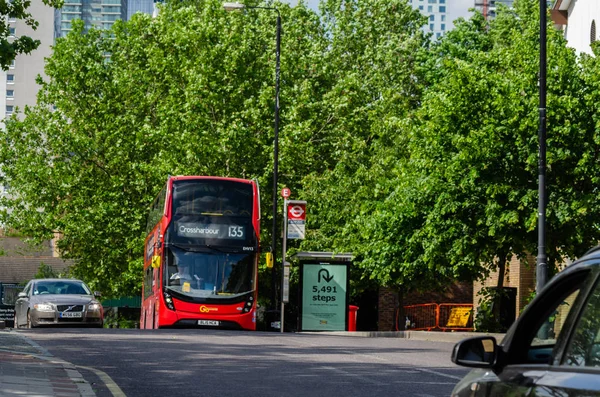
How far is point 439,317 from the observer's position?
127 feet

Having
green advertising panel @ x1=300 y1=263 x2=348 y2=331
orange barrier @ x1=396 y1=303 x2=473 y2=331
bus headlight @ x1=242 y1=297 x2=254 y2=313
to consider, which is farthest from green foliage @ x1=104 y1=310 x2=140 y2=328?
bus headlight @ x1=242 y1=297 x2=254 y2=313

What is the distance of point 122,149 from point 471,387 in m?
45.6

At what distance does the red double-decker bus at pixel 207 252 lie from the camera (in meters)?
29.4

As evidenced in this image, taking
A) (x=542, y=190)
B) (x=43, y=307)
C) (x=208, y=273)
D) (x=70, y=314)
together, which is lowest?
(x=70, y=314)

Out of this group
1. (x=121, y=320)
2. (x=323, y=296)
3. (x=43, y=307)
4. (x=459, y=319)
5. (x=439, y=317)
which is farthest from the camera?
(x=121, y=320)

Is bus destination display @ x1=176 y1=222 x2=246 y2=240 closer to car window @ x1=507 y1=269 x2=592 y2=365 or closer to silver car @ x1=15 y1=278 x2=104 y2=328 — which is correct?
silver car @ x1=15 y1=278 x2=104 y2=328

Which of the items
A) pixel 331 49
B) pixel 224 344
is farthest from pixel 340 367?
pixel 331 49

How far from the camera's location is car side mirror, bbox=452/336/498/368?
4.60m

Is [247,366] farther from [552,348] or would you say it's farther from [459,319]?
[459,319]

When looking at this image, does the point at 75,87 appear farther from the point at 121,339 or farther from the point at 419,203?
the point at 121,339

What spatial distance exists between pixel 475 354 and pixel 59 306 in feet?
85.9

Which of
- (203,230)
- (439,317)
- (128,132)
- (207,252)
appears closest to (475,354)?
(203,230)

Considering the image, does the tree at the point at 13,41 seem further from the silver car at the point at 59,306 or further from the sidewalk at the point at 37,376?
A: the silver car at the point at 59,306

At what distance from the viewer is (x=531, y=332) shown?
4.59 m
